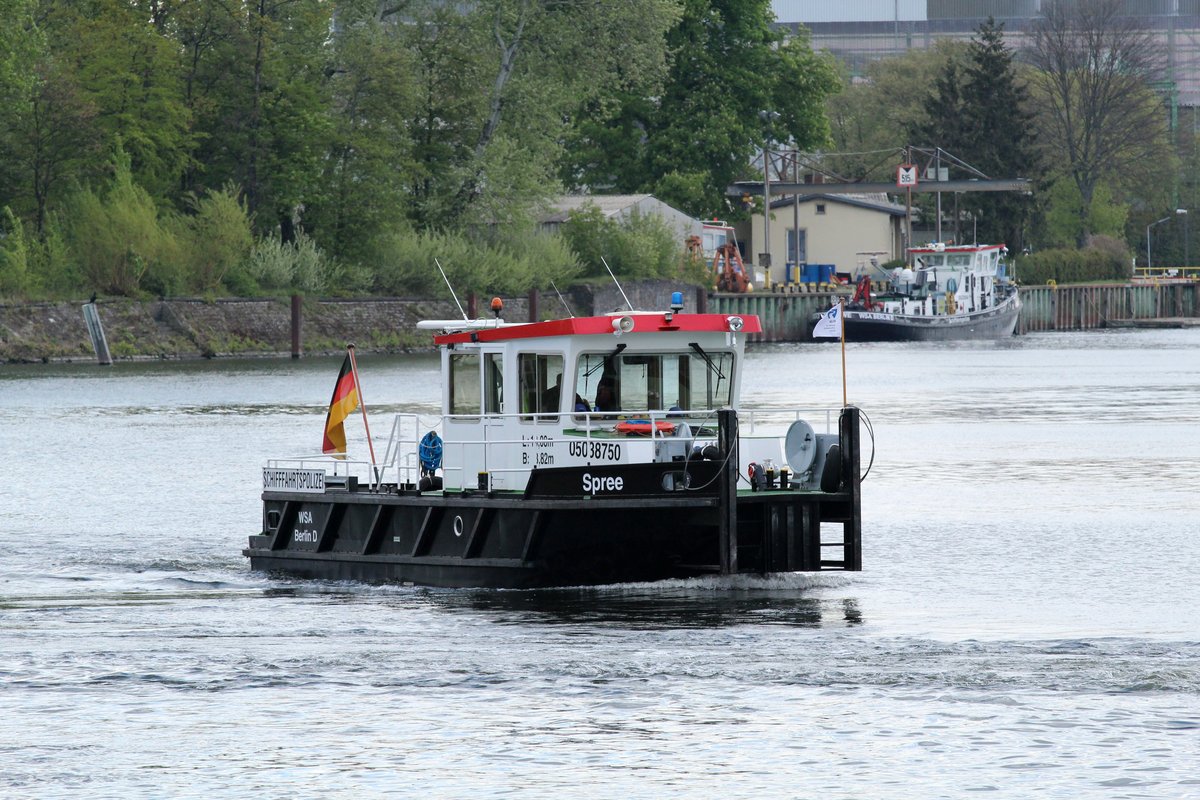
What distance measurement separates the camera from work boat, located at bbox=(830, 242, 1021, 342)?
10381 centimetres

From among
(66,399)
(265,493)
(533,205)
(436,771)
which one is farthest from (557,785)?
(533,205)

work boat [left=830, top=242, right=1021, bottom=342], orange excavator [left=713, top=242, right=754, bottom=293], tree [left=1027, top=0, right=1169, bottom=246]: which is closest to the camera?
orange excavator [left=713, top=242, right=754, bottom=293]

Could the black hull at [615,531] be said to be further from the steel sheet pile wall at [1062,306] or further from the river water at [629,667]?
the steel sheet pile wall at [1062,306]

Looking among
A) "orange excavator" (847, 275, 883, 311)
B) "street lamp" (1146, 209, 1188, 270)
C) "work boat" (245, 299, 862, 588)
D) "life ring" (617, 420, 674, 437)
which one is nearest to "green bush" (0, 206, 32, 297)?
"orange excavator" (847, 275, 883, 311)

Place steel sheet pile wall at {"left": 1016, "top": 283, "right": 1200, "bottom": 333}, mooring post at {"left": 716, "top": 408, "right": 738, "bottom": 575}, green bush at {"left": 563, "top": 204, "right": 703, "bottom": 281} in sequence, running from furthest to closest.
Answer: steel sheet pile wall at {"left": 1016, "top": 283, "right": 1200, "bottom": 333} → green bush at {"left": 563, "top": 204, "right": 703, "bottom": 281} → mooring post at {"left": 716, "top": 408, "right": 738, "bottom": 575}

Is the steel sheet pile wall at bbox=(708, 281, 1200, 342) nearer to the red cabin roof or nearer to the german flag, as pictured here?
the german flag

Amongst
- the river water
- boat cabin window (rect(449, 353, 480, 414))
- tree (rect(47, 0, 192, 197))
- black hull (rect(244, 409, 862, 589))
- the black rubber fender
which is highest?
tree (rect(47, 0, 192, 197))

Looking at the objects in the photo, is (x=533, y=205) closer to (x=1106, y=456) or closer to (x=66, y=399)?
(x=66, y=399)

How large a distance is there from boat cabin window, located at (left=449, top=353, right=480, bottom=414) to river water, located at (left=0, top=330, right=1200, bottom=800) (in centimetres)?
228

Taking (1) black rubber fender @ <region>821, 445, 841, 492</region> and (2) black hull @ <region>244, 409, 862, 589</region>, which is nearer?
(2) black hull @ <region>244, 409, 862, 589</region>

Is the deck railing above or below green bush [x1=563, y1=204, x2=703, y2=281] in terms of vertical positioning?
below

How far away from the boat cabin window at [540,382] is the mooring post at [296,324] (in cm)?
5541

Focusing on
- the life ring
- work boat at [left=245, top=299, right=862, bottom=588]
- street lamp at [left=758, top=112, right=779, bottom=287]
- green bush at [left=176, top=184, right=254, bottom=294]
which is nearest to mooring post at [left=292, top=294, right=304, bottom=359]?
green bush at [left=176, top=184, right=254, bottom=294]

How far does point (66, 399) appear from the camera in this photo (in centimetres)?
5728
